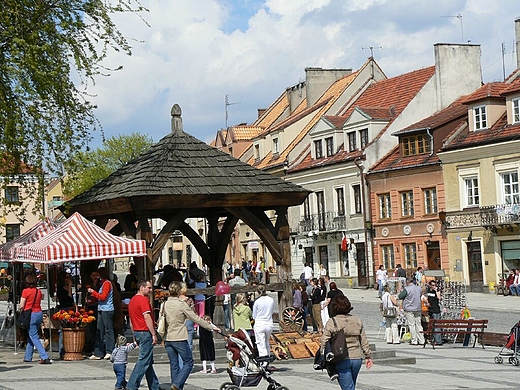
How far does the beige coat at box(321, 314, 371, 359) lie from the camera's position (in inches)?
458

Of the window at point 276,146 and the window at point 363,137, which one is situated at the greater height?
the window at point 276,146

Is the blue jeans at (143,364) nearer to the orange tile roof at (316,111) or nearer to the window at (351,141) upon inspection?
the window at (351,141)

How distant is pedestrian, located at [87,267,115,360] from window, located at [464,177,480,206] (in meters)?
28.6

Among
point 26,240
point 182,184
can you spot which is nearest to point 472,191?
point 26,240

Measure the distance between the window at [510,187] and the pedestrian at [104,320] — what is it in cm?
2712

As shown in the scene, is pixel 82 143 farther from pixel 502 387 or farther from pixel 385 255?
pixel 385 255

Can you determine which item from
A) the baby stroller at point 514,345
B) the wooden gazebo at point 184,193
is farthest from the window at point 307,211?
the baby stroller at point 514,345

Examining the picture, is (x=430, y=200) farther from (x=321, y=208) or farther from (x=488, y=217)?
(x=321, y=208)

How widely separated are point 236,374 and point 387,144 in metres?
39.3

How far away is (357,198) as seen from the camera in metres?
53.3

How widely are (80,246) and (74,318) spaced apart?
159 cm

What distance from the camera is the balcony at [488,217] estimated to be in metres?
42.3

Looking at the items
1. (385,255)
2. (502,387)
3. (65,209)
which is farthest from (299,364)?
(385,255)

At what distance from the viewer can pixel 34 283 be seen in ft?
64.3
